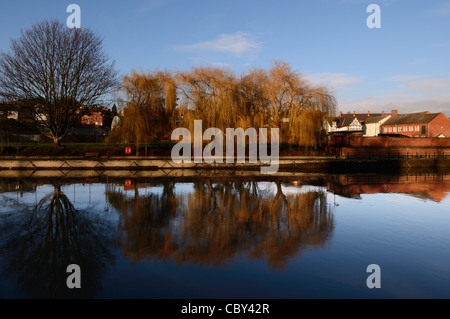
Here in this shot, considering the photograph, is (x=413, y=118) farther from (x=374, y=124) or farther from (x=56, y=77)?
(x=56, y=77)

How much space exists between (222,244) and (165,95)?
2538 centimetres

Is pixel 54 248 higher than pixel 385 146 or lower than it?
lower

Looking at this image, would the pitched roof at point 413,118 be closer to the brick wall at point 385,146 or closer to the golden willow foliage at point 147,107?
the brick wall at point 385,146

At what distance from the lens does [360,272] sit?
7234mm

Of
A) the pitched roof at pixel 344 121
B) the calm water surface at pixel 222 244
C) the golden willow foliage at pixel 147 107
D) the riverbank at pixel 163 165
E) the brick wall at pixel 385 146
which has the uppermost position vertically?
the pitched roof at pixel 344 121

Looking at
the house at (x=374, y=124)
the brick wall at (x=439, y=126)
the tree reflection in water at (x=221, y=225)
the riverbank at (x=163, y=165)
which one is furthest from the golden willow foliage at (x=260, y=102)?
the house at (x=374, y=124)

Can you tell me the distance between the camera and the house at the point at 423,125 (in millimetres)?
61875

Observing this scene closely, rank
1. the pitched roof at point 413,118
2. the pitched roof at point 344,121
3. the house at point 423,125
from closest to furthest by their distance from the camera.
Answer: the house at point 423,125
the pitched roof at point 413,118
the pitched roof at point 344,121

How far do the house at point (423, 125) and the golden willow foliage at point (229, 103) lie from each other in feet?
116

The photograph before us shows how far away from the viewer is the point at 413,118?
6644 centimetres

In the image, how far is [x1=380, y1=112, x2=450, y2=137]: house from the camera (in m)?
61.9

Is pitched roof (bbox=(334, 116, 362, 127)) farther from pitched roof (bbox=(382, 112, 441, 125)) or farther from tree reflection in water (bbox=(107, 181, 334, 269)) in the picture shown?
tree reflection in water (bbox=(107, 181, 334, 269))

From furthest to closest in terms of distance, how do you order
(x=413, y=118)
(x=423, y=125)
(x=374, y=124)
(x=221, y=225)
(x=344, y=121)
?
1. (x=344, y=121)
2. (x=374, y=124)
3. (x=413, y=118)
4. (x=423, y=125)
5. (x=221, y=225)

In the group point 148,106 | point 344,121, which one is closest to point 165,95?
point 148,106
